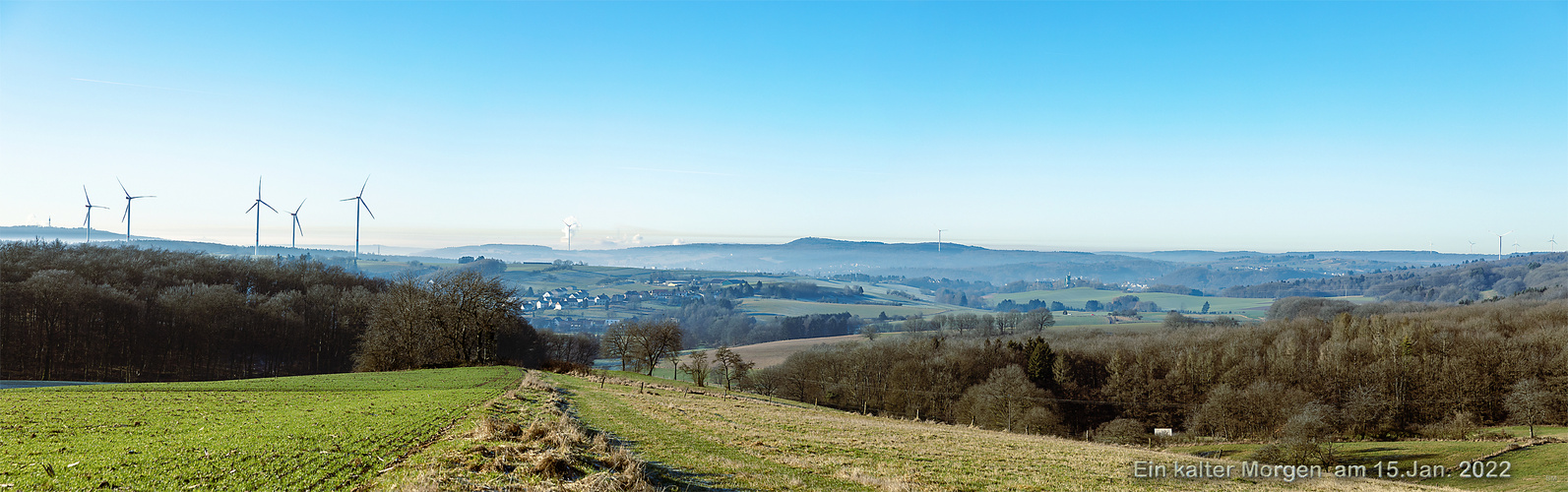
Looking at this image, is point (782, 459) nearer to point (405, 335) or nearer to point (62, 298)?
point (405, 335)

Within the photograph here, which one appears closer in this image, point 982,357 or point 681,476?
point 681,476

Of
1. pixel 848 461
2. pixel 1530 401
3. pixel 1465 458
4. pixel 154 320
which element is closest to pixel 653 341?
pixel 154 320

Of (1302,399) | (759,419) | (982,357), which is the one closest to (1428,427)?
(1302,399)

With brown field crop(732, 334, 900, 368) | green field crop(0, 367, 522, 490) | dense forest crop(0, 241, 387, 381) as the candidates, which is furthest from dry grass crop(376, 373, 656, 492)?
brown field crop(732, 334, 900, 368)

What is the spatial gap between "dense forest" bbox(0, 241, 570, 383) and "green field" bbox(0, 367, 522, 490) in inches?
1542

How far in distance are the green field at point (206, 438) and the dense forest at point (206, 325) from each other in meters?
39.2

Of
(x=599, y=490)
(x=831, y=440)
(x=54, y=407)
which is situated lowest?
(x=831, y=440)

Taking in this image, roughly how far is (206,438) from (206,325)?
249 ft

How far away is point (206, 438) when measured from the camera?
15.7 meters

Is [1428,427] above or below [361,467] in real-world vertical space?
below

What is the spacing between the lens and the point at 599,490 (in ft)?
35.9

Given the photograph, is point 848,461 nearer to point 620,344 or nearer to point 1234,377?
point 620,344

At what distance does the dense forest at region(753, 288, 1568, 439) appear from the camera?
8600 centimetres

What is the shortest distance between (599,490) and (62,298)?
284 feet
